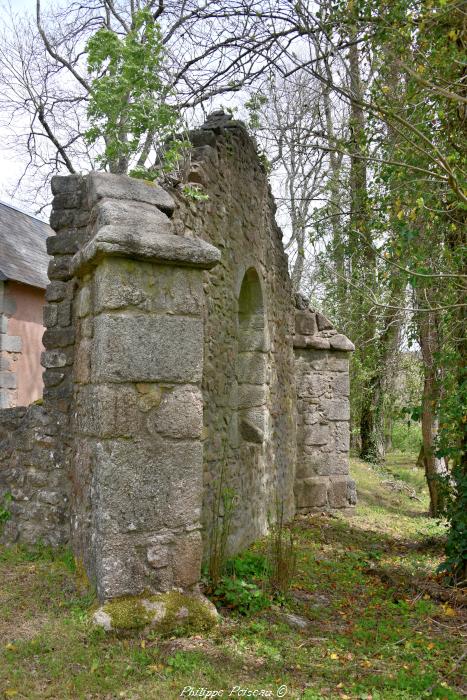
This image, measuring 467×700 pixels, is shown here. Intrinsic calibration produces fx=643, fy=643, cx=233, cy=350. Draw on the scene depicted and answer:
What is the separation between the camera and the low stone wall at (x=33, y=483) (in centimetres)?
436

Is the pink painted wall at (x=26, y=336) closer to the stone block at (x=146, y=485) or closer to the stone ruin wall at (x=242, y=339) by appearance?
the stone ruin wall at (x=242, y=339)

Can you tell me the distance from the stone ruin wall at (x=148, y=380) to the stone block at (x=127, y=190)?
0.03 feet

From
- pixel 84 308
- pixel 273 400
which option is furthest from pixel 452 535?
pixel 84 308

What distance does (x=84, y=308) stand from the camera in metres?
3.94

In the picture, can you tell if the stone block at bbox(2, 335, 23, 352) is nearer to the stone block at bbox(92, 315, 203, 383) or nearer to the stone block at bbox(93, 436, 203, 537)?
the stone block at bbox(92, 315, 203, 383)

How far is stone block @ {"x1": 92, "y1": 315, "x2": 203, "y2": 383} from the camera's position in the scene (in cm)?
346

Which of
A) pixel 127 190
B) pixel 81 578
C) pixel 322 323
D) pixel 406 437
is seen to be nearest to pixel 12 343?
pixel 322 323

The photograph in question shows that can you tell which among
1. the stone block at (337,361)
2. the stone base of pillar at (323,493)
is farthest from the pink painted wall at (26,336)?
the stone block at (337,361)

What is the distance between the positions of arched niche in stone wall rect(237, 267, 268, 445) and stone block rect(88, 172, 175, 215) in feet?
8.29

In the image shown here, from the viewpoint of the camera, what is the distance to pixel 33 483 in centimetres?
446

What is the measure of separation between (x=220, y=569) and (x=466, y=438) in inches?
92.2

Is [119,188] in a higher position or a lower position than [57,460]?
higher

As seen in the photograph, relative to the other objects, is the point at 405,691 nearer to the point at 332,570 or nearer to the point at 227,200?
the point at 332,570

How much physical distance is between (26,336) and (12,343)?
1.97ft
